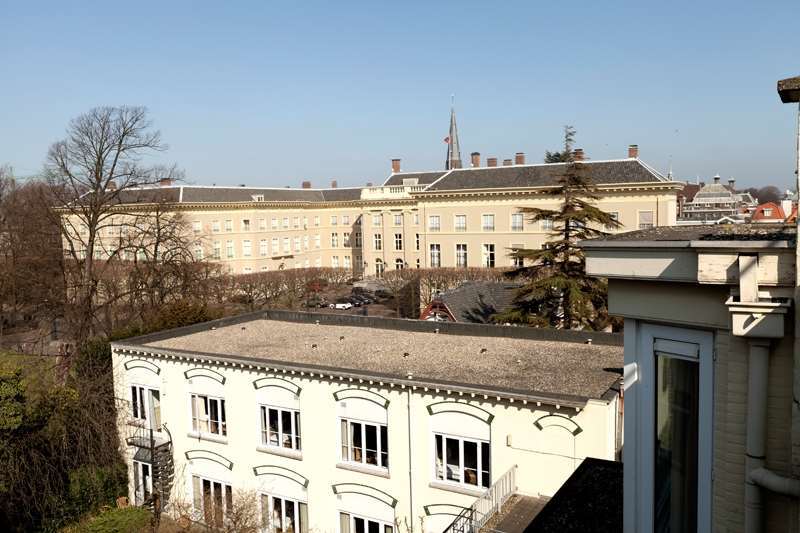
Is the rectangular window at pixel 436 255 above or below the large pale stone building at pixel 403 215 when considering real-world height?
below

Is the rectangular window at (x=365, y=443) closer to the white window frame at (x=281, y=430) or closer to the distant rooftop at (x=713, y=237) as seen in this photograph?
the white window frame at (x=281, y=430)

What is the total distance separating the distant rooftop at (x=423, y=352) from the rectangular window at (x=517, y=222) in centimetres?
3722

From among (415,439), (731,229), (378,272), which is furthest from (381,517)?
(378,272)

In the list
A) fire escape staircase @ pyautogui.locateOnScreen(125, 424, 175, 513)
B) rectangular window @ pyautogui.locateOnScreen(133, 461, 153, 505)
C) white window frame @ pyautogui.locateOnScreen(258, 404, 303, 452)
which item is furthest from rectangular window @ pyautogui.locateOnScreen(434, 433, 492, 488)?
rectangular window @ pyautogui.locateOnScreen(133, 461, 153, 505)

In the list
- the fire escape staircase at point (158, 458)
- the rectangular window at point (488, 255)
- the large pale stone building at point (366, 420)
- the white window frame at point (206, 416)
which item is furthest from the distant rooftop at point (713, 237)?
the rectangular window at point (488, 255)

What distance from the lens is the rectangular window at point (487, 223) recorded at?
60719mm

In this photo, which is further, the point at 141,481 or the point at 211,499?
the point at 141,481

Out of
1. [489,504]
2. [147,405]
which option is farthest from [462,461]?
[147,405]

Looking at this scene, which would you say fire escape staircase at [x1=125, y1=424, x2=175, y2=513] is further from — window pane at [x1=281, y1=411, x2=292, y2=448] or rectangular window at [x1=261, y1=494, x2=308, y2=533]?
window pane at [x1=281, y1=411, x2=292, y2=448]

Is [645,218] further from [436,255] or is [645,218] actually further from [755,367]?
[755,367]

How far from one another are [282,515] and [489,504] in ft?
25.3

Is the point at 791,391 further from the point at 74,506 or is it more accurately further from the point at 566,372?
the point at 74,506

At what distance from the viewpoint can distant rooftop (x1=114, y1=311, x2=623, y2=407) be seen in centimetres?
1503

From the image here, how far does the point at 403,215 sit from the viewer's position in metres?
71.7
